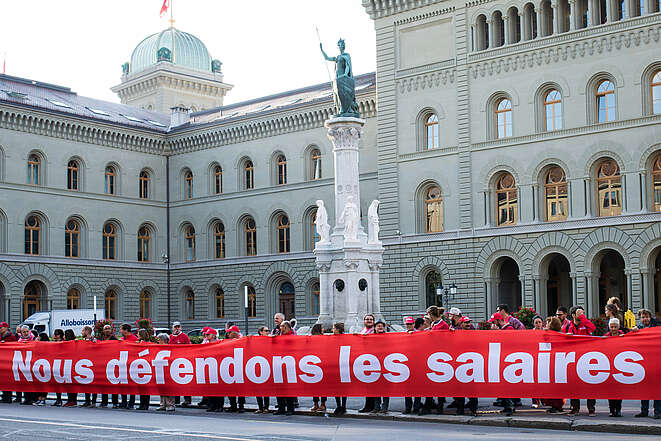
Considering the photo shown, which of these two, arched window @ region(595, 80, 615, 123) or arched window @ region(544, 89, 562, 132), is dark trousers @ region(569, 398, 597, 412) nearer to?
arched window @ region(595, 80, 615, 123)

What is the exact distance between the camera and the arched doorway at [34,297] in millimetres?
54606

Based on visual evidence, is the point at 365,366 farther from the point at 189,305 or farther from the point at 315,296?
the point at 189,305

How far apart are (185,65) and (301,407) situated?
67130 millimetres

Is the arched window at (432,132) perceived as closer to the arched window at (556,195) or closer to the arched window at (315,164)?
the arched window at (556,195)

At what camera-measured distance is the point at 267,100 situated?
61844mm

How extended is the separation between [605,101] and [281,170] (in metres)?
21.1

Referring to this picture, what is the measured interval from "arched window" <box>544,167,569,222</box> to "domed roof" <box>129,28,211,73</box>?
45787mm

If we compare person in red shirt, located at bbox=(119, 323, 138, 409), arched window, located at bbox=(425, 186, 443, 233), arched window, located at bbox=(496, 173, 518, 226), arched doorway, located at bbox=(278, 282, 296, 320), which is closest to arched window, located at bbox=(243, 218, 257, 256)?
arched doorway, located at bbox=(278, 282, 296, 320)

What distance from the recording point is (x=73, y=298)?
56.8 metres

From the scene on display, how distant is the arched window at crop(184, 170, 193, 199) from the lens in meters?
62.5

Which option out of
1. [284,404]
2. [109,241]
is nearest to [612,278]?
[109,241]

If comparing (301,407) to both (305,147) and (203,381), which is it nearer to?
(203,381)

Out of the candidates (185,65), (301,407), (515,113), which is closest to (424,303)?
(515,113)

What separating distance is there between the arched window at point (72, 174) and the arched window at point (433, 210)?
2147 cm
